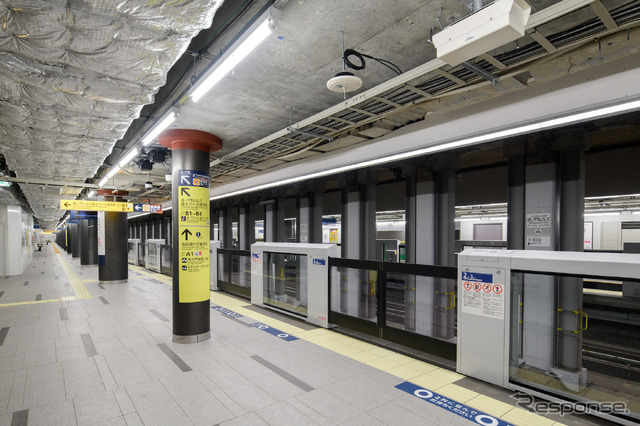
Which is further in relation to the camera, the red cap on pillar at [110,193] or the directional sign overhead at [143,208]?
the red cap on pillar at [110,193]

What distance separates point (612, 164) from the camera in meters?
6.42

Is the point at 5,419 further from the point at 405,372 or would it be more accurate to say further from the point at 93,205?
the point at 93,205

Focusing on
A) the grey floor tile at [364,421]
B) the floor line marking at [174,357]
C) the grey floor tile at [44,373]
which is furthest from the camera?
the floor line marking at [174,357]

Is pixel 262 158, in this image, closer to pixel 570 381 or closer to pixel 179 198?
pixel 179 198

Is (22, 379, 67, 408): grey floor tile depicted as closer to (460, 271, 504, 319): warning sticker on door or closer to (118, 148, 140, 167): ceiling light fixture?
(118, 148, 140, 167): ceiling light fixture

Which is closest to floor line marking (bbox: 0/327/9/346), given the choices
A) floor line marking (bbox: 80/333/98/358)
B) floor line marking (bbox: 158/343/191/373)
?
floor line marking (bbox: 80/333/98/358)

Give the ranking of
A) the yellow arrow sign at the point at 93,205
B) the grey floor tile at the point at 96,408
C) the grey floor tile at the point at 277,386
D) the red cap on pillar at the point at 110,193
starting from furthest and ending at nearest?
the red cap on pillar at the point at 110,193 < the yellow arrow sign at the point at 93,205 < the grey floor tile at the point at 277,386 < the grey floor tile at the point at 96,408

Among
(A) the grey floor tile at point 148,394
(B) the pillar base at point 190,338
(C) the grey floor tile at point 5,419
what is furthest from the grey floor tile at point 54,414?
(B) the pillar base at point 190,338

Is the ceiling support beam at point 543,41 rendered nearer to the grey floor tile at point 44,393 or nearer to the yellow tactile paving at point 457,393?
the yellow tactile paving at point 457,393

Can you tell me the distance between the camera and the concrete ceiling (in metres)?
2.32

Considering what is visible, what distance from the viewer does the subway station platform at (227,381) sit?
123 inches

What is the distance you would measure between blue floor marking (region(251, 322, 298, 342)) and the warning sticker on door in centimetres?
270

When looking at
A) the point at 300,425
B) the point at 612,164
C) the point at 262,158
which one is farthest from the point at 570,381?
the point at 262,158

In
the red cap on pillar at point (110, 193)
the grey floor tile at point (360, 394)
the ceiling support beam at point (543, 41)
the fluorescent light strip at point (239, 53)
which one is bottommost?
the grey floor tile at point (360, 394)
